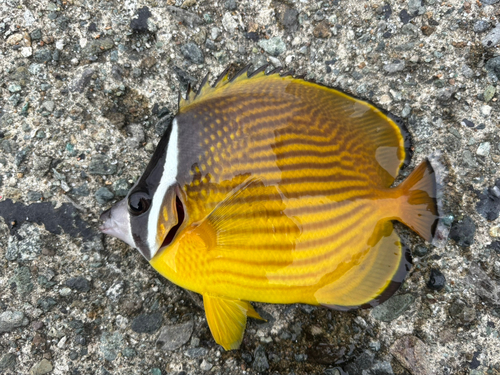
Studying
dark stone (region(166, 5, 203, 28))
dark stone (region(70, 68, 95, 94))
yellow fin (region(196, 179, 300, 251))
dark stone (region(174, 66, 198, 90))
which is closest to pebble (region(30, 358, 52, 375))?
yellow fin (region(196, 179, 300, 251))

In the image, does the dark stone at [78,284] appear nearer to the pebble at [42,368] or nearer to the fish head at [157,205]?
the pebble at [42,368]

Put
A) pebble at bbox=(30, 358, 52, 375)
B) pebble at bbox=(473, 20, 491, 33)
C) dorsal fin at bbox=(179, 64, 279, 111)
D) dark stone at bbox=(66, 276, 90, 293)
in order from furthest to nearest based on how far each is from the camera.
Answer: pebble at bbox=(473, 20, 491, 33) < dark stone at bbox=(66, 276, 90, 293) < pebble at bbox=(30, 358, 52, 375) < dorsal fin at bbox=(179, 64, 279, 111)

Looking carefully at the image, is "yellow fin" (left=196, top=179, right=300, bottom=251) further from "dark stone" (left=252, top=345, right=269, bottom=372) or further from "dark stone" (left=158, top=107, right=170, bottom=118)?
"dark stone" (left=158, top=107, right=170, bottom=118)

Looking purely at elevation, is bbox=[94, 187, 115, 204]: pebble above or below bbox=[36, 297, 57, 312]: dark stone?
above

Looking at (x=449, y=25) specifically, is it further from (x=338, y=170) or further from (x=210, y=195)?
(x=210, y=195)

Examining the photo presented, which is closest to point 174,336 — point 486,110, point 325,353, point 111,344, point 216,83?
point 111,344

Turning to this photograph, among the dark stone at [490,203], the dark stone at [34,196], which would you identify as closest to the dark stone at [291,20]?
the dark stone at [490,203]

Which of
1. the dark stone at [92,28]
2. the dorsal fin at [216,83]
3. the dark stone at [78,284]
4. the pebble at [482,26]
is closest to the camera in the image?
the dorsal fin at [216,83]
